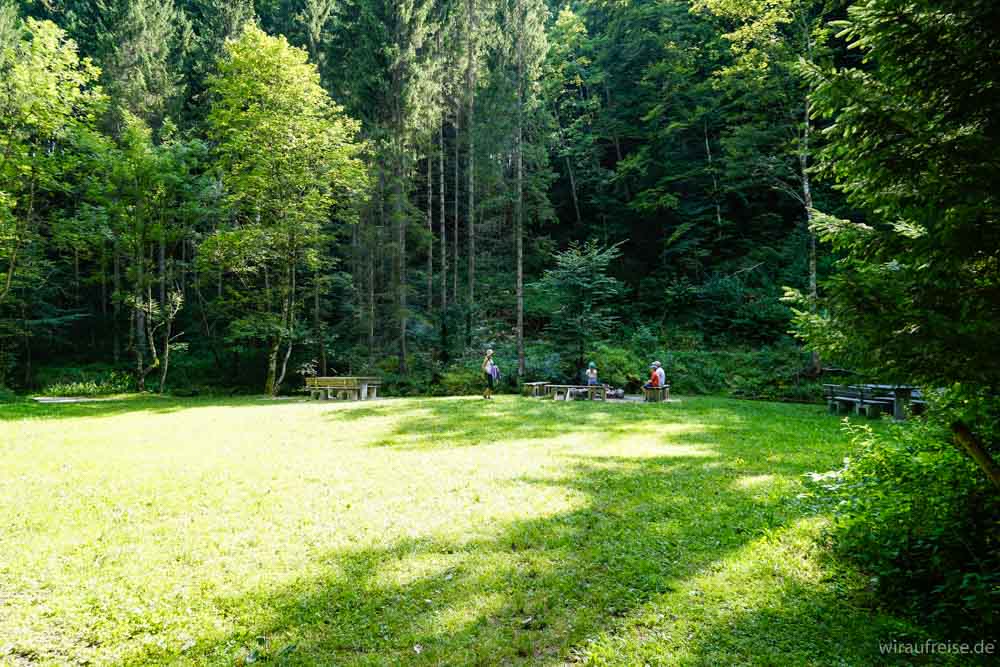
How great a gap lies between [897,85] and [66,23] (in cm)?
4081

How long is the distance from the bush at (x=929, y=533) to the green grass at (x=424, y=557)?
0.89 feet

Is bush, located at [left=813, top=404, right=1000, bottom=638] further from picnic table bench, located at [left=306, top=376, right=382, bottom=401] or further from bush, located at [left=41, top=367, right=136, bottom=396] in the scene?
bush, located at [left=41, top=367, right=136, bottom=396]

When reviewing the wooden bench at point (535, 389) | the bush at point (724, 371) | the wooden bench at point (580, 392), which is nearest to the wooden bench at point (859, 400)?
the bush at point (724, 371)

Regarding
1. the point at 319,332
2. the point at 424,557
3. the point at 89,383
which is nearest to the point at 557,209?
the point at 319,332

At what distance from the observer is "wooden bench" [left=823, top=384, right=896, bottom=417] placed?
1216 centimetres

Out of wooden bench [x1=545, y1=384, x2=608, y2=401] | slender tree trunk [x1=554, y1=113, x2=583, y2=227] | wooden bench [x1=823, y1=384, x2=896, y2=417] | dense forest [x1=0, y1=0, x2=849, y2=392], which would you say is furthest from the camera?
slender tree trunk [x1=554, y1=113, x2=583, y2=227]

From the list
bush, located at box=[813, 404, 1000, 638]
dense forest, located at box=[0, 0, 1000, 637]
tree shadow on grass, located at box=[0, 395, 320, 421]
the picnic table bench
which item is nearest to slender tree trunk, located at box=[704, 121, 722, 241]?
dense forest, located at box=[0, 0, 1000, 637]

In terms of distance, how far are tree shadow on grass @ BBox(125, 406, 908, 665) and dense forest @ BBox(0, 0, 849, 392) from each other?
34.6 feet

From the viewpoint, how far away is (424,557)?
14.6ft

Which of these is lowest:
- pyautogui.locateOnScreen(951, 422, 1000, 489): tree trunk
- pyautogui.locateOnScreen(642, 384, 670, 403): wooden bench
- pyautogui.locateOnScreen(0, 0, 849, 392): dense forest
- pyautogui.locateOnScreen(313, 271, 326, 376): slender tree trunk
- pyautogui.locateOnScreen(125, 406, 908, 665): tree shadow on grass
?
pyautogui.locateOnScreen(125, 406, 908, 665): tree shadow on grass

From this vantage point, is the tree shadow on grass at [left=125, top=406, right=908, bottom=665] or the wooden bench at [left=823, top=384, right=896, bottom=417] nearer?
the tree shadow on grass at [left=125, top=406, right=908, bottom=665]

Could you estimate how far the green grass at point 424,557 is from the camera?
3.28 metres

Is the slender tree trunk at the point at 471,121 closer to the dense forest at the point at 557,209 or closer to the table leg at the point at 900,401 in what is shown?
the dense forest at the point at 557,209

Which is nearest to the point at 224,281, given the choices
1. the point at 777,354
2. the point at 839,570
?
the point at 777,354
